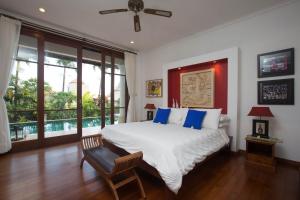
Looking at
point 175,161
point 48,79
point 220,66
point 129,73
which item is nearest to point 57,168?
point 175,161

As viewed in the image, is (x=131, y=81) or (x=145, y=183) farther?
(x=131, y=81)

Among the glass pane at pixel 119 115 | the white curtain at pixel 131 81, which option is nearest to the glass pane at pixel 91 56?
the white curtain at pixel 131 81

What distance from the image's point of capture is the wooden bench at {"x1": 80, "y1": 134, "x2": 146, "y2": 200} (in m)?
1.74

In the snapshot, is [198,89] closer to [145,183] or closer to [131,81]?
[131,81]

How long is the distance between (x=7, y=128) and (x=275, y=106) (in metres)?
5.37

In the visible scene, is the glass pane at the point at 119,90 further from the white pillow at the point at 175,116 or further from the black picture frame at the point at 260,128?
the black picture frame at the point at 260,128

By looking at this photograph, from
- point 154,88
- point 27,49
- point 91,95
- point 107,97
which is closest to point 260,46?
point 154,88

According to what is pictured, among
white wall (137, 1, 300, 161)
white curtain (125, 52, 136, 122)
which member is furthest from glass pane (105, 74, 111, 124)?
white wall (137, 1, 300, 161)

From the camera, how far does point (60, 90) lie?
404 cm

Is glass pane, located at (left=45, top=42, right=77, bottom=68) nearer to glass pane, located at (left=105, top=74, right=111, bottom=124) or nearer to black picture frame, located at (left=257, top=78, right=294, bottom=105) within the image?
glass pane, located at (left=105, top=74, right=111, bottom=124)

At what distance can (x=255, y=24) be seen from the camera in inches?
120

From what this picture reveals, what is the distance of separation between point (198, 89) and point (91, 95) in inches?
126

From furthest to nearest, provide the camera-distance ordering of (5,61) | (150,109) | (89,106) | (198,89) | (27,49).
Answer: (150,109), (89,106), (198,89), (27,49), (5,61)

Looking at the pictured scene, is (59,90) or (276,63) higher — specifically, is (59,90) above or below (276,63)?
below
